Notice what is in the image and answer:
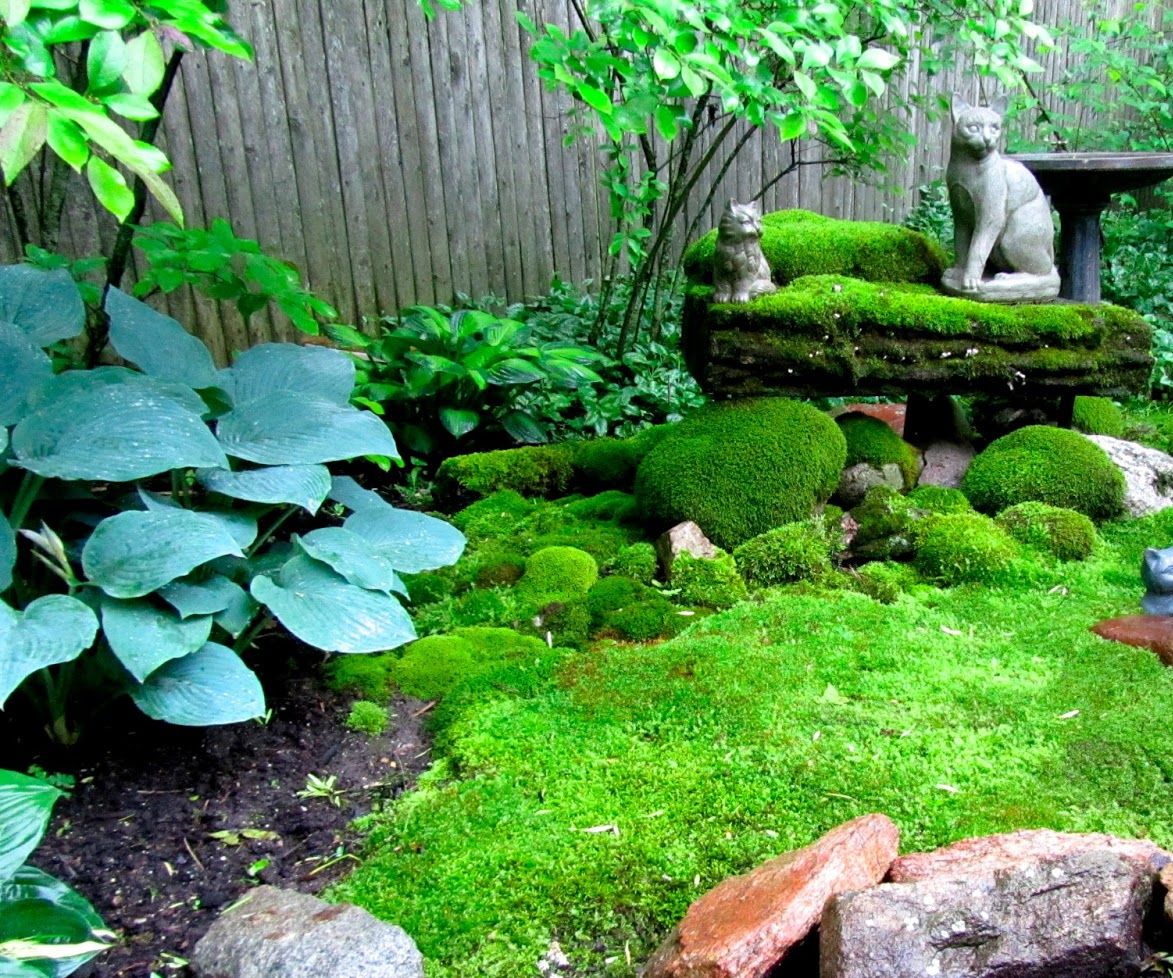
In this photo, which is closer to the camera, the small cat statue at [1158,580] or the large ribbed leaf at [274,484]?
the large ribbed leaf at [274,484]

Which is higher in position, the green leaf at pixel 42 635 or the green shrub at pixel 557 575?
the green leaf at pixel 42 635

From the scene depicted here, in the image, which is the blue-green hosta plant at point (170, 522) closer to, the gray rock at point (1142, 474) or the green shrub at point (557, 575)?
the green shrub at point (557, 575)

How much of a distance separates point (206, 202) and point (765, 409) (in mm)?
2973

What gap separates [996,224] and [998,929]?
3.21 m

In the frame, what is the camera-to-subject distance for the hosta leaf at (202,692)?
216 cm

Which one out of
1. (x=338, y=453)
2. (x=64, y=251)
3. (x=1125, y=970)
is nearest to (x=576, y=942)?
(x=1125, y=970)

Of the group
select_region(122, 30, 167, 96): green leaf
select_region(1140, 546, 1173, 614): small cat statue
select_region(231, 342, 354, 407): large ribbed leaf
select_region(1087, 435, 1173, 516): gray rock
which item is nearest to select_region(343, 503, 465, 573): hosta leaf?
select_region(231, 342, 354, 407): large ribbed leaf

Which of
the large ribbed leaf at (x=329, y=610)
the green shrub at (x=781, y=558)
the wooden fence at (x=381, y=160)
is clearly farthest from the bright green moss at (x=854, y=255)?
the large ribbed leaf at (x=329, y=610)

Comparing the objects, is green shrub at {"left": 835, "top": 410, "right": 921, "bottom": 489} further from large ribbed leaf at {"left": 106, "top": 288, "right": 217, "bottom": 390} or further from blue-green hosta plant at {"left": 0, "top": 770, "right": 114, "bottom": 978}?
blue-green hosta plant at {"left": 0, "top": 770, "right": 114, "bottom": 978}

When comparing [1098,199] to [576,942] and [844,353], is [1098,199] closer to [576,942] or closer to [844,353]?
[844,353]

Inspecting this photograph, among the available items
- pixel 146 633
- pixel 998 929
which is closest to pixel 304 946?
pixel 146 633

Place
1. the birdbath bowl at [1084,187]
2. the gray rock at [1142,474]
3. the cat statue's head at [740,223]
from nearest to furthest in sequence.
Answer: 1. the cat statue's head at [740,223]
2. the gray rock at [1142,474]
3. the birdbath bowl at [1084,187]

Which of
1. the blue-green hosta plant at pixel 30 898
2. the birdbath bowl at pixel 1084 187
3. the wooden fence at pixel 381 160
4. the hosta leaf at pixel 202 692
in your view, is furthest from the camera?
the wooden fence at pixel 381 160

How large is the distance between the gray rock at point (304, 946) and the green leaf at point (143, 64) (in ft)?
4.73
